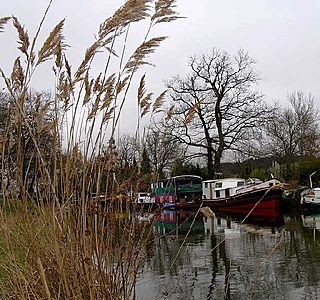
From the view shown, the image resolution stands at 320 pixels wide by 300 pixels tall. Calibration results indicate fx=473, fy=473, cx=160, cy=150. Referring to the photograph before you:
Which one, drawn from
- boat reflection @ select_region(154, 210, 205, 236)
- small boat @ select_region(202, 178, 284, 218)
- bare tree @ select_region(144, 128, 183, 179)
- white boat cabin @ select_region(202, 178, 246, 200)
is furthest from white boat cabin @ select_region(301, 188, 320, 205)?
bare tree @ select_region(144, 128, 183, 179)

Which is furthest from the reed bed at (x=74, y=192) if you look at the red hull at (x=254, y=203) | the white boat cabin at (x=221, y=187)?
the white boat cabin at (x=221, y=187)

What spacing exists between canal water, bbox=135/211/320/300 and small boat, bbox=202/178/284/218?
23.0 feet

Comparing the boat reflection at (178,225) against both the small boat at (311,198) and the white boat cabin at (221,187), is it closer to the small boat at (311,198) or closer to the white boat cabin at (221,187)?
the small boat at (311,198)

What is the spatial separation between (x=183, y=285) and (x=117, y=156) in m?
4.94

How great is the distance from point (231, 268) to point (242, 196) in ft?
51.0

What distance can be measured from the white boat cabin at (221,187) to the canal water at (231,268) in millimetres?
13254

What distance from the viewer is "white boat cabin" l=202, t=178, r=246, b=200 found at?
87.5 feet

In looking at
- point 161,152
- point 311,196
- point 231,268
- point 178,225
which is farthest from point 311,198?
point 161,152

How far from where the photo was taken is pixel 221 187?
27734 millimetres

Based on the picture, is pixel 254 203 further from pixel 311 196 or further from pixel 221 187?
pixel 221 187

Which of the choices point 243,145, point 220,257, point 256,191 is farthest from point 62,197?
point 243,145

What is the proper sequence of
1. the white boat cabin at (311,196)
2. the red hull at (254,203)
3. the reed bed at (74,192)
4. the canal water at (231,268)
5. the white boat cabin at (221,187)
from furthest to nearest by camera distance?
the white boat cabin at (221,187)
the white boat cabin at (311,196)
the red hull at (254,203)
the canal water at (231,268)
the reed bed at (74,192)

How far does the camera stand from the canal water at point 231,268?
5.77 meters

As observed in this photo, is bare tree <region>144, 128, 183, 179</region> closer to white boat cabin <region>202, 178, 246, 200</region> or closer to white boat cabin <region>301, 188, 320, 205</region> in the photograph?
white boat cabin <region>301, 188, 320, 205</region>
